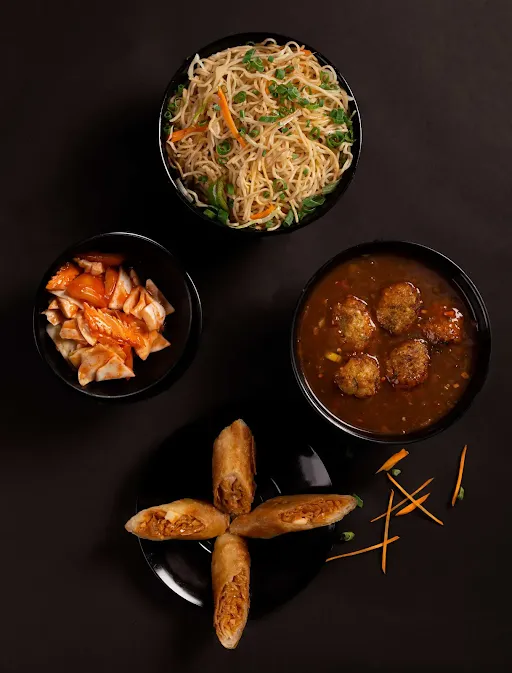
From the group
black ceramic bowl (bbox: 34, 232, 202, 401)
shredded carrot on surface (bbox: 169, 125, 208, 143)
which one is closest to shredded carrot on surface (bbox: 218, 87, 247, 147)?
shredded carrot on surface (bbox: 169, 125, 208, 143)

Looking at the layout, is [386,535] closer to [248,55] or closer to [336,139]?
[336,139]

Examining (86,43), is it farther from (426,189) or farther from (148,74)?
(426,189)

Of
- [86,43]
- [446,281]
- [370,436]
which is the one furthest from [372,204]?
[86,43]

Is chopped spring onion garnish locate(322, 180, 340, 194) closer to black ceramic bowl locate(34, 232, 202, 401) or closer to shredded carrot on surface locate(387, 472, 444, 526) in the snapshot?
black ceramic bowl locate(34, 232, 202, 401)

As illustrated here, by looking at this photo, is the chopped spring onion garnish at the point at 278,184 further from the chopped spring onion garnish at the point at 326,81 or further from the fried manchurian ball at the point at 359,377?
the fried manchurian ball at the point at 359,377

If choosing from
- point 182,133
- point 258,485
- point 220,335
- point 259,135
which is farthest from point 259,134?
point 258,485

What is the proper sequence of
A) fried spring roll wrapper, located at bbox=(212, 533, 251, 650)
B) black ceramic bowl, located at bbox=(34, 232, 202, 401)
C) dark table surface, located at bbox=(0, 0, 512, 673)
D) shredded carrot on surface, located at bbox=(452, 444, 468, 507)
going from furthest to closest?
shredded carrot on surface, located at bbox=(452, 444, 468, 507)
dark table surface, located at bbox=(0, 0, 512, 673)
fried spring roll wrapper, located at bbox=(212, 533, 251, 650)
black ceramic bowl, located at bbox=(34, 232, 202, 401)
